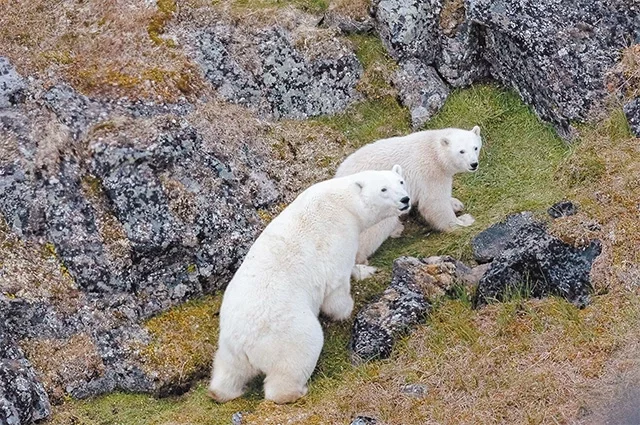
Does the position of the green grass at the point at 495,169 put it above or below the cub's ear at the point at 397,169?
below

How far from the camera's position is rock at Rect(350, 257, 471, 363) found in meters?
9.82

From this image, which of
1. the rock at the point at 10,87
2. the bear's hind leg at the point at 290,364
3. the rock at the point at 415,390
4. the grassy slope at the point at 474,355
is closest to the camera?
→ the grassy slope at the point at 474,355

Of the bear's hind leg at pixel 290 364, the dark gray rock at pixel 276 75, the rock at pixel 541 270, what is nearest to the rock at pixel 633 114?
the rock at pixel 541 270

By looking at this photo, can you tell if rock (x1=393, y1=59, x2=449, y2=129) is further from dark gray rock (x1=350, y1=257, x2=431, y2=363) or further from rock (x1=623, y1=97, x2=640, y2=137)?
dark gray rock (x1=350, y1=257, x2=431, y2=363)

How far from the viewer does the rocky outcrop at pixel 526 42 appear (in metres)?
12.7

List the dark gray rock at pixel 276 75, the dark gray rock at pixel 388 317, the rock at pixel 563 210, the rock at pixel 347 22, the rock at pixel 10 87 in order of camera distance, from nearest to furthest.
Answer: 1. the dark gray rock at pixel 388 317
2. the rock at pixel 563 210
3. the rock at pixel 10 87
4. the dark gray rock at pixel 276 75
5. the rock at pixel 347 22

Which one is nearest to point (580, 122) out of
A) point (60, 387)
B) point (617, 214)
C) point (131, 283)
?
point (617, 214)

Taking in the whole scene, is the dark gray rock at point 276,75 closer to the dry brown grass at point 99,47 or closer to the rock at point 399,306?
the dry brown grass at point 99,47

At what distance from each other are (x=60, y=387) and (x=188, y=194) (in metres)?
Result: 2.73

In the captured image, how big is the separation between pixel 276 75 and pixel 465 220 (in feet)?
11.3

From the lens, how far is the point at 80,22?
42.8 ft

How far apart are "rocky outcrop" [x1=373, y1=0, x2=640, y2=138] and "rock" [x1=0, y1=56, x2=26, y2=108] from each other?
5351 millimetres

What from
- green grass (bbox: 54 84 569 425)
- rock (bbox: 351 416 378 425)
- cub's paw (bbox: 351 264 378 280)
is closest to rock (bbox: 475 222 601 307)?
green grass (bbox: 54 84 569 425)

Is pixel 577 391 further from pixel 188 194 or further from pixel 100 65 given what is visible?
pixel 100 65
